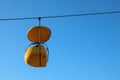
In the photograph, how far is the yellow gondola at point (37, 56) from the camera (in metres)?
4.70

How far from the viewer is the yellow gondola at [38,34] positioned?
465 cm

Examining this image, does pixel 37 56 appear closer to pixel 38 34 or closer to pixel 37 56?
pixel 37 56

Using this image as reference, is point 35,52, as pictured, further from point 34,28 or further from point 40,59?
point 34,28

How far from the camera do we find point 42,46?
16.4 ft

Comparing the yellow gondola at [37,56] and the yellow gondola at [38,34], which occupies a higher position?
the yellow gondola at [38,34]

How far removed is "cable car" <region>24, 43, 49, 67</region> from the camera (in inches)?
185

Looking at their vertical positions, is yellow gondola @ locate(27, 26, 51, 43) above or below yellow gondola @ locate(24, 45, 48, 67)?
above

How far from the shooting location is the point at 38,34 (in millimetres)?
4660

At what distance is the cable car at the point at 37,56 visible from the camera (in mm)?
4699

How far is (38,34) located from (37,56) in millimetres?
485

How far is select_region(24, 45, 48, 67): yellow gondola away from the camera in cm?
470

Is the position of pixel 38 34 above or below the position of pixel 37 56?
above

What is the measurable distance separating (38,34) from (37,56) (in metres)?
0.48

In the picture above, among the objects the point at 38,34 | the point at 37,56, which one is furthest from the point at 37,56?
the point at 38,34
